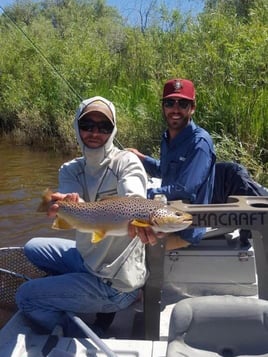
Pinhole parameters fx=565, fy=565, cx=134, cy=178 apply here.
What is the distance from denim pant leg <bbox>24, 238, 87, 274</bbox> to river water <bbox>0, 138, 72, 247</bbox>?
4.13 m

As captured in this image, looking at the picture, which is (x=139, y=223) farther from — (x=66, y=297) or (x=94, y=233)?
(x=66, y=297)

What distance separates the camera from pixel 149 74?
44.6 feet

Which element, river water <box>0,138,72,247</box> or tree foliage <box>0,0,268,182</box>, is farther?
tree foliage <box>0,0,268,182</box>

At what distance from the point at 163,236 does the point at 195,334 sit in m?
0.70

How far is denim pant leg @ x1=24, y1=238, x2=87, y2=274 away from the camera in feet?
11.9

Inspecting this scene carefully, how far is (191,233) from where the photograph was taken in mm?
3748

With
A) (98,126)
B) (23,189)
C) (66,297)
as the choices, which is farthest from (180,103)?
(23,189)

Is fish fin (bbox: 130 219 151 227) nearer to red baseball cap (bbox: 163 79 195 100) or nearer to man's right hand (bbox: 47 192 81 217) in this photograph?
man's right hand (bbox: 47 192 81 217)

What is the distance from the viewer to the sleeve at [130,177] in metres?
3.15

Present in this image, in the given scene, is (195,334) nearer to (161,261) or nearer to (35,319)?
Result: (161,261)

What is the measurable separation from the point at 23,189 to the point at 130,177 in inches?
323

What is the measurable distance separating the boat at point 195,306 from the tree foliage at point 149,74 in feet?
9.00

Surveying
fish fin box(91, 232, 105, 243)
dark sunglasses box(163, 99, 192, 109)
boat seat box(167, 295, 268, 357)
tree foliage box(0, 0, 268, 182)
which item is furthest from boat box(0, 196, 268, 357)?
tree foliage box(0, 0, 268, 182)

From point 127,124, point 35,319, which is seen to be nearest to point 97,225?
point 35,319
